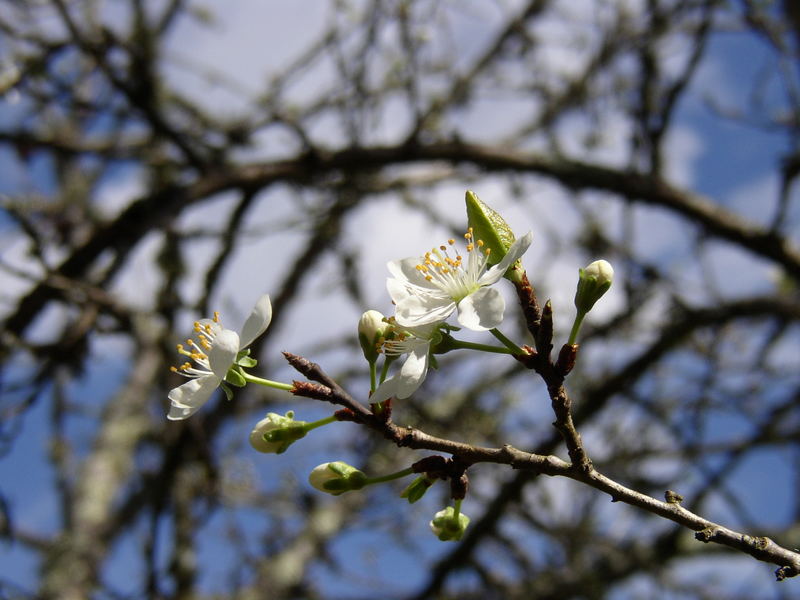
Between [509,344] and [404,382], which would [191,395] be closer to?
[404,382]

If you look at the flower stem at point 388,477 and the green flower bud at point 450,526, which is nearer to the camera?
the flower stem at point 388,477

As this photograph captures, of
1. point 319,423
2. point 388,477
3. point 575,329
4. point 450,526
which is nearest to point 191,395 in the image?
point 319,423

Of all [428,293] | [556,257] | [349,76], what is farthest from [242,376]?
[556,257]

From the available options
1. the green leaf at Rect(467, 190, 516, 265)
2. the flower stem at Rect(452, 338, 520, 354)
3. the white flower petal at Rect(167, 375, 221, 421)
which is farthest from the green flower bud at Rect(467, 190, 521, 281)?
the white flower petal at Rect(167, 375, 221, 421)

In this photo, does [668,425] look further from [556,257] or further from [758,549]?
[758,549]

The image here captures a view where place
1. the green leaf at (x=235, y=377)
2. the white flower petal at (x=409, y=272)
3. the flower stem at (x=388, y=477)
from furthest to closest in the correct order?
the white flower petal at (x=409, y=272) → the green leaf at (x=235, y=377) → the flower stem at (x=388, y=477)

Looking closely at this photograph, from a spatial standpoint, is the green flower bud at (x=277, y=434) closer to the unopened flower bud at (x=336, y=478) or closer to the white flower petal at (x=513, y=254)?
the unopened flower bud at (x=336, y=478)

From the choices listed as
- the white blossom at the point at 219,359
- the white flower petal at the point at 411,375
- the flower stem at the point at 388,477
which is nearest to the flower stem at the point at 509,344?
the white flower petal at the point at 411,375
